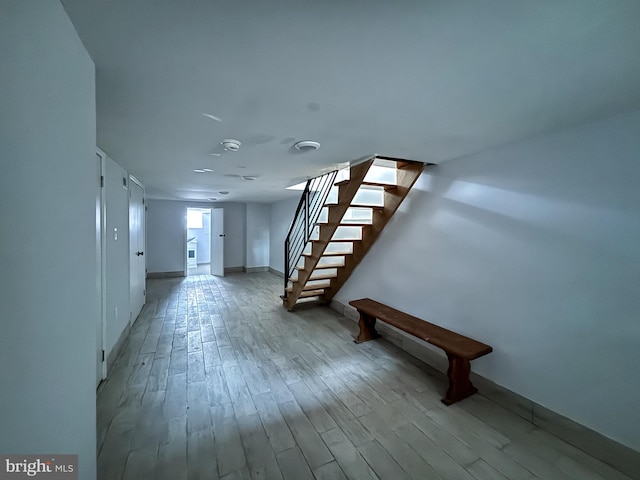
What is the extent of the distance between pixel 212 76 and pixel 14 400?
1.30 m

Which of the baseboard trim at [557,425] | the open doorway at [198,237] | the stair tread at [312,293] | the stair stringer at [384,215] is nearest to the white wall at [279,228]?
the stair tread at [312,293]

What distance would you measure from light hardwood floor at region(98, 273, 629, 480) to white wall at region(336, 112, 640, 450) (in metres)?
0.43

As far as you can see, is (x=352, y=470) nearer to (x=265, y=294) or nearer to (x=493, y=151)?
(x=493, y=151)

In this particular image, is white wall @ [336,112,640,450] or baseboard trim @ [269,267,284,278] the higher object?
white wall @ [336,112,640,450]

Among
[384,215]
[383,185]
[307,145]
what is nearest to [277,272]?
[384,215]

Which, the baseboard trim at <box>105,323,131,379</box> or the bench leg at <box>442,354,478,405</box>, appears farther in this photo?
the baseboard trim at <box>105,323,131,379</box>

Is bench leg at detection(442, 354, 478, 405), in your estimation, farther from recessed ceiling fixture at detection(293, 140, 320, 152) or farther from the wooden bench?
recessed ceiling fixture at detection(293, 140, 320, 152)

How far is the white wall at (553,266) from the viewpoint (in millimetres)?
1518

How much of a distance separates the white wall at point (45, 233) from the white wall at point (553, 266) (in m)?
2.73

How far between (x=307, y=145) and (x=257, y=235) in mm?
5883

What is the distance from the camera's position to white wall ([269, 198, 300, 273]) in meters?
6.35

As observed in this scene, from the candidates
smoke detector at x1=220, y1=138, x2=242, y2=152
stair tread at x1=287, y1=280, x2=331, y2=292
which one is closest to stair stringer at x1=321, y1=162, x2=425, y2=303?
stair tread at x1=287, y1=280, x2=331, y2=292

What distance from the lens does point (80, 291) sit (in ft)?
3.15

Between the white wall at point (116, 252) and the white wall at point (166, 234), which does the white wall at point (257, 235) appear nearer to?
the white wall at point (166, 234)
